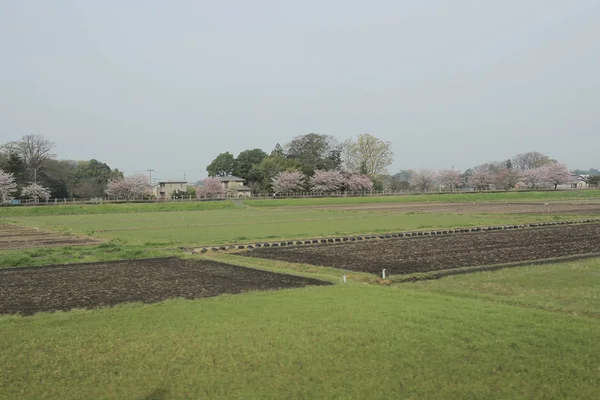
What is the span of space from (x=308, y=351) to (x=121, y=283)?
30.3ft

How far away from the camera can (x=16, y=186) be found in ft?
284

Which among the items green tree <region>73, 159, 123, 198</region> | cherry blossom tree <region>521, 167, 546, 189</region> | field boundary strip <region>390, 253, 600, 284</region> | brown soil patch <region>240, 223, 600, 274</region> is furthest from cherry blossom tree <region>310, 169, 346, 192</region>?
field boundary strip <region>390, 253, 600, 284</region>

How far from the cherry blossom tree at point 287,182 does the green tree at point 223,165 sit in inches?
1148

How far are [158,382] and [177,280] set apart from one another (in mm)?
9316

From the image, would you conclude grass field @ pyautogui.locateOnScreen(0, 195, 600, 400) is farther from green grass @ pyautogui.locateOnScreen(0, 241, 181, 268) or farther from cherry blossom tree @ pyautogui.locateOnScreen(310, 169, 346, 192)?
cherry blossom tree @ pyautogui.locateOnScreen(310, 169, 346, 192)

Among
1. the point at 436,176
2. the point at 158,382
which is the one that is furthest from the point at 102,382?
the point at 436,176

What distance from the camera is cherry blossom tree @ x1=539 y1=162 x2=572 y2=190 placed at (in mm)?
131750

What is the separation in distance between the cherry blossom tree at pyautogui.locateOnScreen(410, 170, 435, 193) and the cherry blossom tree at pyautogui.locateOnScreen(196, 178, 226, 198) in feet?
176

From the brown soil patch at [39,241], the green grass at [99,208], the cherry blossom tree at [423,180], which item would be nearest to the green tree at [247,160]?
the cherry blossom tree at [423,180]

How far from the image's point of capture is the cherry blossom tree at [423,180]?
13762 cm

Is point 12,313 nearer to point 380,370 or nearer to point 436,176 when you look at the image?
point 380,370

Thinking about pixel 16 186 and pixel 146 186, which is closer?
pixel 16 186

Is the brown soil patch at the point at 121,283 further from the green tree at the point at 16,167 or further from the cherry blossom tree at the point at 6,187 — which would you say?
the green tree at the point at 16,167

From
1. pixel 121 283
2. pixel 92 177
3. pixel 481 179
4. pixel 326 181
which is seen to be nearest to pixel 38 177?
pixel 92 177
